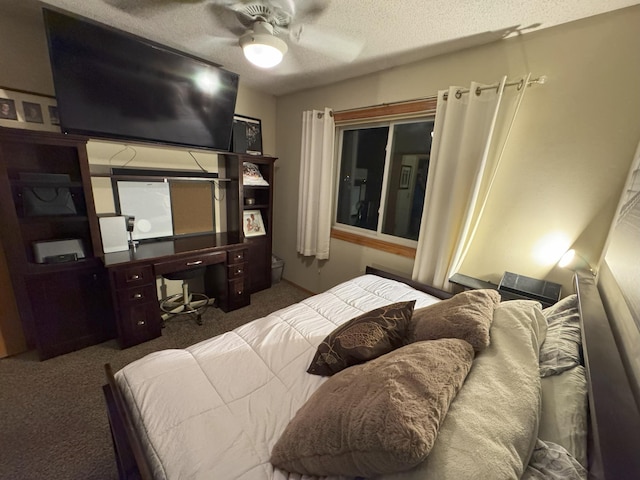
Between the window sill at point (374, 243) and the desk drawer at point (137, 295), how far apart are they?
6.13ft

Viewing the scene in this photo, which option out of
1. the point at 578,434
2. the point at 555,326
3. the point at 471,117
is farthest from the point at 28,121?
the point at 555,326

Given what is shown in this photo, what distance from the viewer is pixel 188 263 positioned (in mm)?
2314

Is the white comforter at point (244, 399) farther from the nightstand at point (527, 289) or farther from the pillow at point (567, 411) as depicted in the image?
the nightstand at point (527, 289)

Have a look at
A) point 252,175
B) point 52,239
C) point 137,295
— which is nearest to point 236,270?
point 137,295

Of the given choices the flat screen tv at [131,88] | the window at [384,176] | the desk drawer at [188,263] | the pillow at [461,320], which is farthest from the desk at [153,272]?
the pillow at [461,320]

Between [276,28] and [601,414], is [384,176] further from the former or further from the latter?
[601,414]

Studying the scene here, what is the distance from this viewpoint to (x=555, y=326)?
1162mm

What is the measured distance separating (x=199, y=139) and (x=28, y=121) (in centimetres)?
112

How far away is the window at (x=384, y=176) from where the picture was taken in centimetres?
240

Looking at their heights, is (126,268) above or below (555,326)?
below

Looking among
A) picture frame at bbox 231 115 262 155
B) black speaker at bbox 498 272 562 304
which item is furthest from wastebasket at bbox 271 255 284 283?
black speaker at bbox 498 272 562 304

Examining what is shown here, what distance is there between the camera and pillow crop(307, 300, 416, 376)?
3.56ft

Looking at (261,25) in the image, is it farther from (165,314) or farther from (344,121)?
(165,314)

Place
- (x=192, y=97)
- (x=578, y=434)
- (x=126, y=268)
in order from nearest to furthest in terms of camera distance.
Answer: (x=578, y=434) < (x=126, y=268) < (x=192, y=97)
